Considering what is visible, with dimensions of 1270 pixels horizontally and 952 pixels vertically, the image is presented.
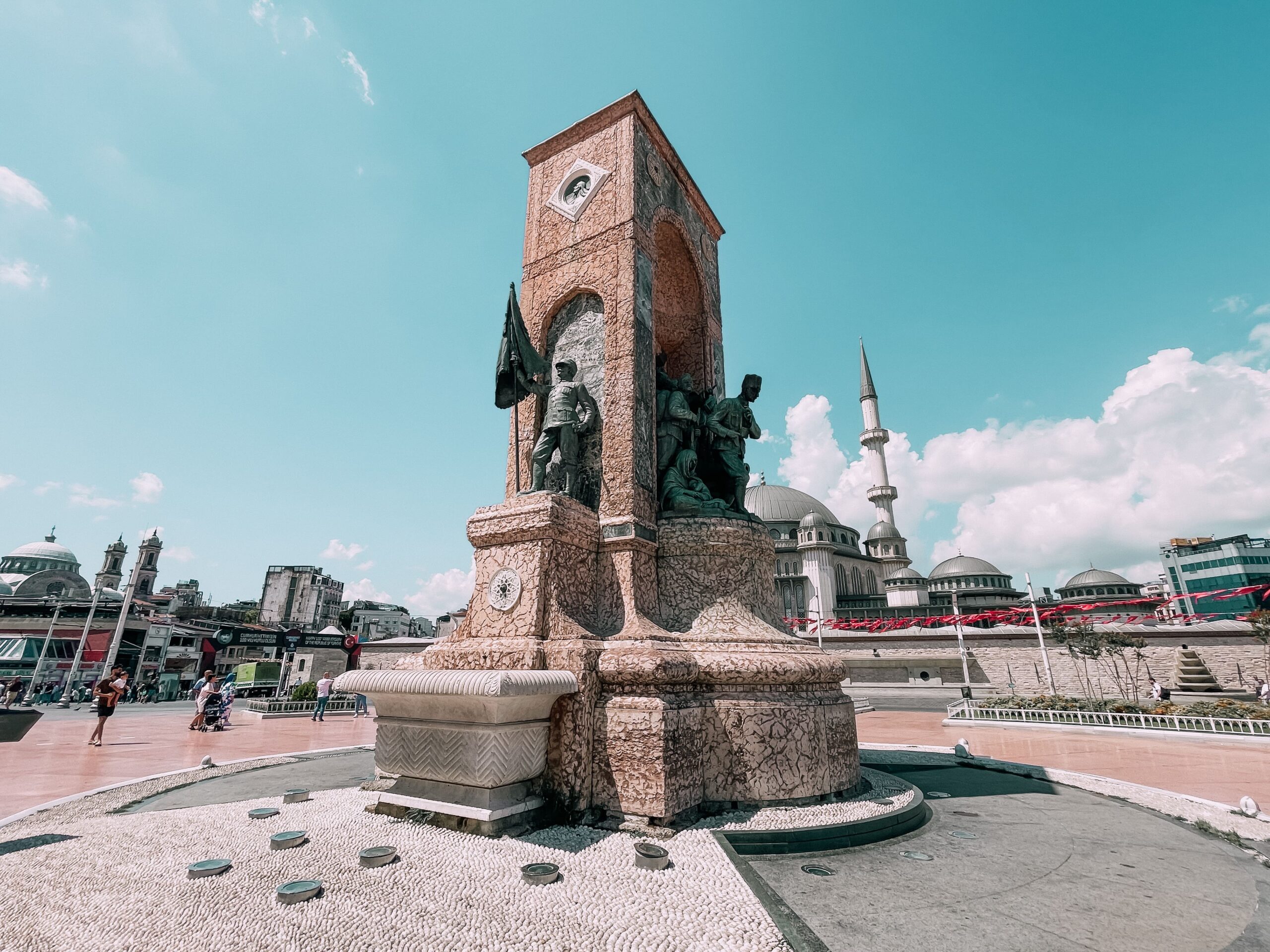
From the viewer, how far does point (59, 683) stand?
32.5m

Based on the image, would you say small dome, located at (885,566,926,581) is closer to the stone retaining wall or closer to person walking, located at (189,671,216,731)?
the stone retaining wall

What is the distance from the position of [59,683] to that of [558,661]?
4320 centimetres

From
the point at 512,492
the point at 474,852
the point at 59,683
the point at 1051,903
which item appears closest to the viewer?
the point at 1051,903

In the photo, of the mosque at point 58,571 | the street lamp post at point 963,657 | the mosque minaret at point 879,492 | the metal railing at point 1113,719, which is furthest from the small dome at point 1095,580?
the mosque at point 58,571

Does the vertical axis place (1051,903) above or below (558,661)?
below

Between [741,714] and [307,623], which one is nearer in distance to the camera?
[741,714]

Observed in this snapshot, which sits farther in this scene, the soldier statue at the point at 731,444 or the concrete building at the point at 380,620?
the concrete building at the point at 380,620

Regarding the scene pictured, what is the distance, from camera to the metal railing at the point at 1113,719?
10664 mm

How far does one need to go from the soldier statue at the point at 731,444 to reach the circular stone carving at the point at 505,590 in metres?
2.77

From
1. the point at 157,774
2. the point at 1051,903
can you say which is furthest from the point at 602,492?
the point at 157,774

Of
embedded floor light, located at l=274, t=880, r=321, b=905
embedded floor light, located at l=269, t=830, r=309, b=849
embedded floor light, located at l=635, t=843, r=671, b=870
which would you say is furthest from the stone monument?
embedded floor light, located at l=274, t=880, r=321, b=905

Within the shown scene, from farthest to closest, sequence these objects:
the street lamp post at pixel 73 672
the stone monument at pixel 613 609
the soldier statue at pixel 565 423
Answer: the street lamp post at pixel 73 672
the soldier statue at pixel 565 423
the stone monument at pixel 613 609

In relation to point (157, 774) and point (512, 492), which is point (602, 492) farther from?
point (157, 774)

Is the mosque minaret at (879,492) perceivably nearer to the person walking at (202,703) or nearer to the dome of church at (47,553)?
the person walking at (202,703)
